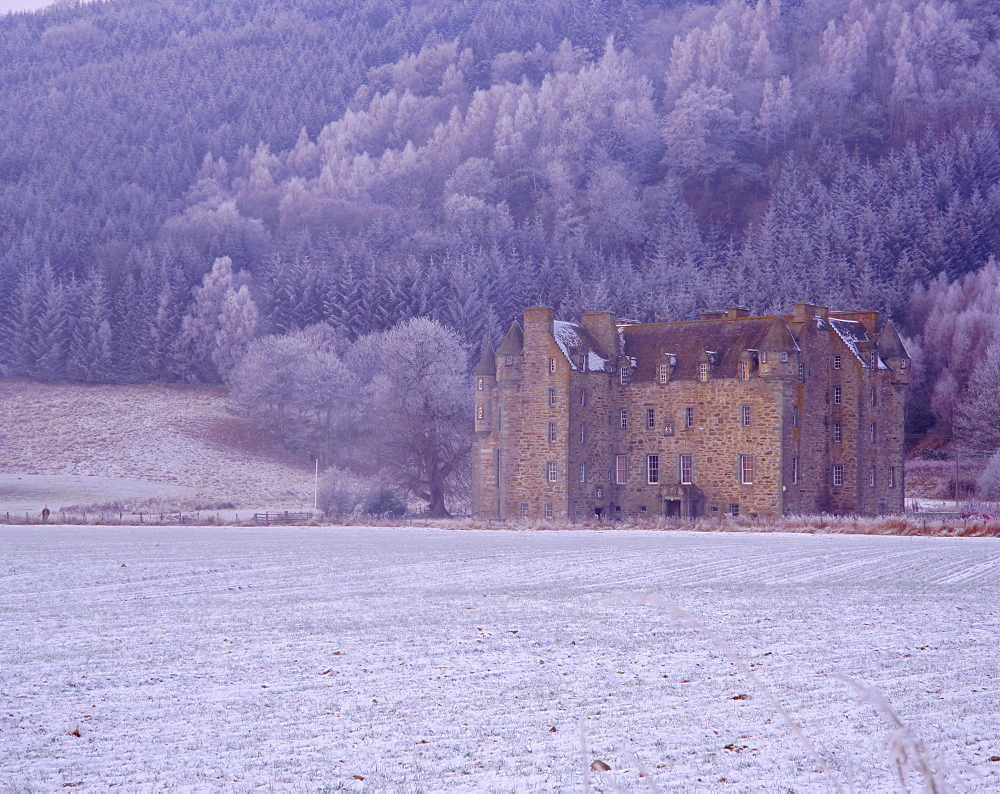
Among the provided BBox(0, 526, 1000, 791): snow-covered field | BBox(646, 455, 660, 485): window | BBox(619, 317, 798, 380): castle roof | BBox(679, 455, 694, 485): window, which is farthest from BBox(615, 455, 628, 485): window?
BBox(0, 526, 1000, 791): snow-covered field

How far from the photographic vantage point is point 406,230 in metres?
141

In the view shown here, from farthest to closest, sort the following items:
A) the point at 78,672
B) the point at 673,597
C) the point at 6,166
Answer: the point at 6,166 → the point at 673,597 → the point at 78,672

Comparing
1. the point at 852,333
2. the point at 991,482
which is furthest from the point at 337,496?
the point at 991,482

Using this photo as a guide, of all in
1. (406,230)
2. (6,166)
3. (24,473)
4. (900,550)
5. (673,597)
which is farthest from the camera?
(6,166)

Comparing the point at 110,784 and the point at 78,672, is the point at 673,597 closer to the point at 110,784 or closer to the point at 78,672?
the point at 78,672

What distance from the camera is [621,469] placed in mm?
64250

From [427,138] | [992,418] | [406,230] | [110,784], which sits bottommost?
[110,784]

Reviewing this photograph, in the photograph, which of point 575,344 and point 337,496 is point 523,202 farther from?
point 575,344

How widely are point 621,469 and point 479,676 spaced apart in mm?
50157

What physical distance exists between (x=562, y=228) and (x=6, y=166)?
268 feet

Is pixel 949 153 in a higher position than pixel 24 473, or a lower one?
higher

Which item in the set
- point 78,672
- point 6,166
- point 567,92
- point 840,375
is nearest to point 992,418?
point 840,375

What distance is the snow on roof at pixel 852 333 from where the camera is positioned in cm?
6475

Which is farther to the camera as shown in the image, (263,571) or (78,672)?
(263,571)
